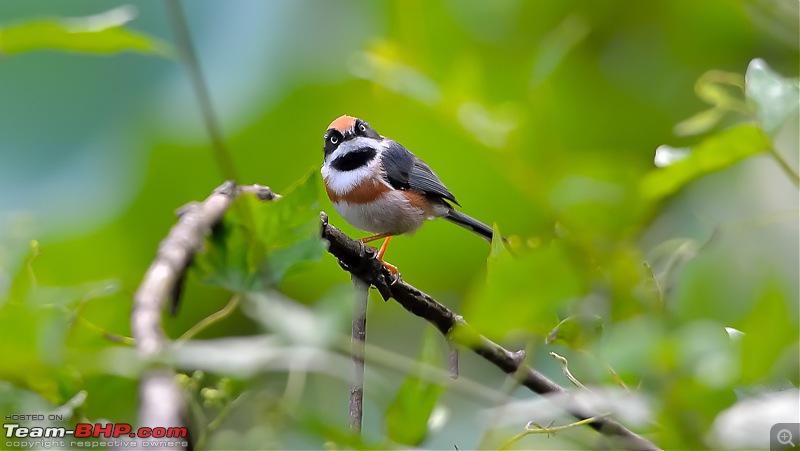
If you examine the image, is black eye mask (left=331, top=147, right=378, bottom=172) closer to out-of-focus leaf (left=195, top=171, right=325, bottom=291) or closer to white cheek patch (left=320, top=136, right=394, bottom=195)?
white cheek patch (left=320, top=136, right=394, bottom=195)

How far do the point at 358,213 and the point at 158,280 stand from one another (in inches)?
39.1

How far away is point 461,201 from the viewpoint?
4.62ft

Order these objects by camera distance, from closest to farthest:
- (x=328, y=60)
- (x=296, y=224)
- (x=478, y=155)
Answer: (x=296, y=224)
(x=478, y=155)
(x=328, y=60)

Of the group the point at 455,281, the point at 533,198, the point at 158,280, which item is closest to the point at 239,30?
the point at 455,281

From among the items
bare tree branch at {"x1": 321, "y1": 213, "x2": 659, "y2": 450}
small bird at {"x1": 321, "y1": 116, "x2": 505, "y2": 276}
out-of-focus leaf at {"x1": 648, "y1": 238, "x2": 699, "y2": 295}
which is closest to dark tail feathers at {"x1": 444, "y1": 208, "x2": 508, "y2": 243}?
small bird at {"x1": 321, "y1": 116, "x2": 505, "y2": 276}

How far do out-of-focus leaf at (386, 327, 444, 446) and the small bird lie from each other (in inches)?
34.7

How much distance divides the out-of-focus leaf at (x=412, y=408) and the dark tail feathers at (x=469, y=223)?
0.84 m

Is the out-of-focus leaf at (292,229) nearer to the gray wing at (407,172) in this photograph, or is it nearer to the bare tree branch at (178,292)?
the bare tree branch at (178,292)

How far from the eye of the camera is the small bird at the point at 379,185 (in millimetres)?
1311

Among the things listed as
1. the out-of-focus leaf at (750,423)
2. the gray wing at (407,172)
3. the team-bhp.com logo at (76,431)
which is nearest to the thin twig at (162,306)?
the team-bhp.com logo at (76,431)

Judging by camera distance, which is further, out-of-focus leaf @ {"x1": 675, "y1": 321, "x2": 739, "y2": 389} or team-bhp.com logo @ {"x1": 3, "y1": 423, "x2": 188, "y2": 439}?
team-bhp.com logo @ {"x1": 3, "y1": 423, "x2": 188, "y2": 439}

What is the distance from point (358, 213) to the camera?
4.28 feet

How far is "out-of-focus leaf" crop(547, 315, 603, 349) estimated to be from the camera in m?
0.46

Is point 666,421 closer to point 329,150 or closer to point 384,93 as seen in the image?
point 384,93
